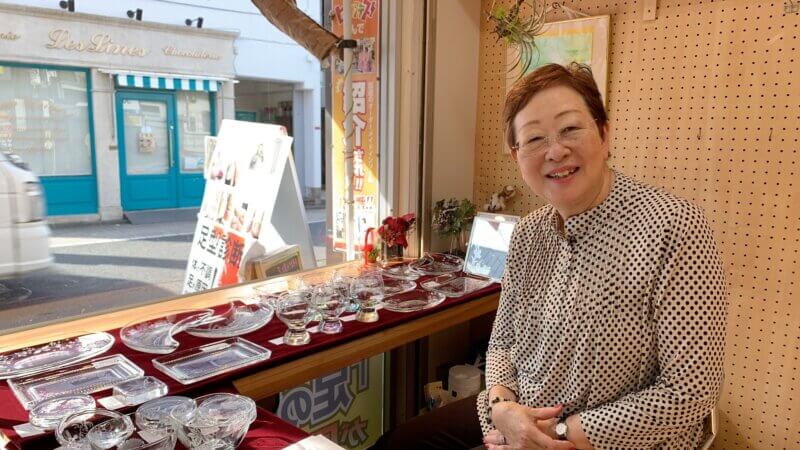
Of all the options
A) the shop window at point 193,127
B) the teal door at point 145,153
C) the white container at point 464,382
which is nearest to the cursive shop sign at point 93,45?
the teal door at point 145,153

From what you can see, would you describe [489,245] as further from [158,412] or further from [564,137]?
[158,412]

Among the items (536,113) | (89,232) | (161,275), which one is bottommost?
(161,275)

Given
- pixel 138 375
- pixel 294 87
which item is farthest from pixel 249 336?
pixel 294 87

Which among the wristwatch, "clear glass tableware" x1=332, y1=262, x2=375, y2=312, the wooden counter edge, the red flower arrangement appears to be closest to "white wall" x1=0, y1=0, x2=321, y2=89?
the red flower arrangement

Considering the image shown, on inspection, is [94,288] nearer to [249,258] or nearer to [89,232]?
[89,232]

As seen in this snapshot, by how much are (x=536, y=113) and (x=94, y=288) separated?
2150 millimetres

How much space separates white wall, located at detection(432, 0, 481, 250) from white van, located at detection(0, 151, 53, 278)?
1754 millimetres

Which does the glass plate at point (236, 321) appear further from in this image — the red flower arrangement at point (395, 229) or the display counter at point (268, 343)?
the red flower arrangement at point (395, 229)

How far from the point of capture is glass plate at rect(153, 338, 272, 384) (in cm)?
145

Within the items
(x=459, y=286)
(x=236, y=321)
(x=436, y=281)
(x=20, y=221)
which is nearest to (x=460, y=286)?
(x=459, y=286)

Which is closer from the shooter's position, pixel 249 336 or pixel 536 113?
pixel 536 113

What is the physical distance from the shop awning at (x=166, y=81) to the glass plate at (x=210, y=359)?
→ 1.94 metres

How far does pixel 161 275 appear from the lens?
2.85m

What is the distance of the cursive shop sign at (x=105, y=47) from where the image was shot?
2.58 meters
